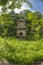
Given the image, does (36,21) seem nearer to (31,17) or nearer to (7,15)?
(31,17)

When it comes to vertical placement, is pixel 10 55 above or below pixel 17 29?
above

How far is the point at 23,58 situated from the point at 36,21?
222 cm

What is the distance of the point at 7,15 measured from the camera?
3877 millimetres

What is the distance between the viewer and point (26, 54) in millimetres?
5809

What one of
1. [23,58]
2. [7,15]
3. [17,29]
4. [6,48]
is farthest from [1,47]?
[17,29]

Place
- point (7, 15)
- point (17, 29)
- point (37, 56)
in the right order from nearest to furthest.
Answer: point (7, 15), point (37, 56), point (17, 29)

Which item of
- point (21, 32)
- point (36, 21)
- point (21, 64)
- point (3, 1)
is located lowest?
point (21, 32)

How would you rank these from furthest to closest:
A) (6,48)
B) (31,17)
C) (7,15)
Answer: (6,48) → (7,15) → (31,17)

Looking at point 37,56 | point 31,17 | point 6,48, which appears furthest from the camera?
point 37,56

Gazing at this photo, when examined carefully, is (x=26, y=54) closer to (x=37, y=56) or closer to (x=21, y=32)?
(x=37, y=56)

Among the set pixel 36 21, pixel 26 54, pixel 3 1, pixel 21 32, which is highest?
pixel 3 1

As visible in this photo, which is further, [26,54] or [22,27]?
[22,27]

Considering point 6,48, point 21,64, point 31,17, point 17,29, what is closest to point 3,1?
point 31,17

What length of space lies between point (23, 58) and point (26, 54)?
177 millimetres
